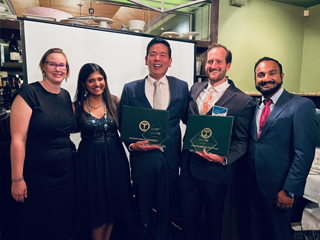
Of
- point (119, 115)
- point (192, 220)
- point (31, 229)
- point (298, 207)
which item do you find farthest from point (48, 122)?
point (298, 207)

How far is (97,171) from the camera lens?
1690mm

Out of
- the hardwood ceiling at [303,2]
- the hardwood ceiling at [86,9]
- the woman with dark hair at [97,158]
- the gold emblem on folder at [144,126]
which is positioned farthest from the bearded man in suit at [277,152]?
the hardwood ceiling at [303,2]

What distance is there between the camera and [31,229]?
5.25 ft

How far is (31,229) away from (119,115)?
3.65 ft

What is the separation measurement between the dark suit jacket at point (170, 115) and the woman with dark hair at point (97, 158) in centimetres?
16

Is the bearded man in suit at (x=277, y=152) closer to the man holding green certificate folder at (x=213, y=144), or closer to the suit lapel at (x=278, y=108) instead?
the suit lapel at (x=278, y=108)

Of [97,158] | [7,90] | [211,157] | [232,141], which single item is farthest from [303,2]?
[7,90]

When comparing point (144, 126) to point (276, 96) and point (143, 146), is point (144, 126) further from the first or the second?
point (276, 96)

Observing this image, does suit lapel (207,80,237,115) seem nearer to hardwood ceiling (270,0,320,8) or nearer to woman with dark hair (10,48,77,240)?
woman with dark hair (10,48,77,240)

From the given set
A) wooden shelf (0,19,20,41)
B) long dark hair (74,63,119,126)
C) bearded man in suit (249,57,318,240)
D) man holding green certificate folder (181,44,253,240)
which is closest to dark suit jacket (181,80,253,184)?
man holding green certificate folder (181,44,253,240)

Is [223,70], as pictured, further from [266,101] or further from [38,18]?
[38,18]

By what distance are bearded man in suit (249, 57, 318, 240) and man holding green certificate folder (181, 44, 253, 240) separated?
5.2 inches

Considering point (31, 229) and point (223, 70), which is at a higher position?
point (223, 70)

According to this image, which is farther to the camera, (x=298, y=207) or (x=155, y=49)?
(x=298, y=207)
